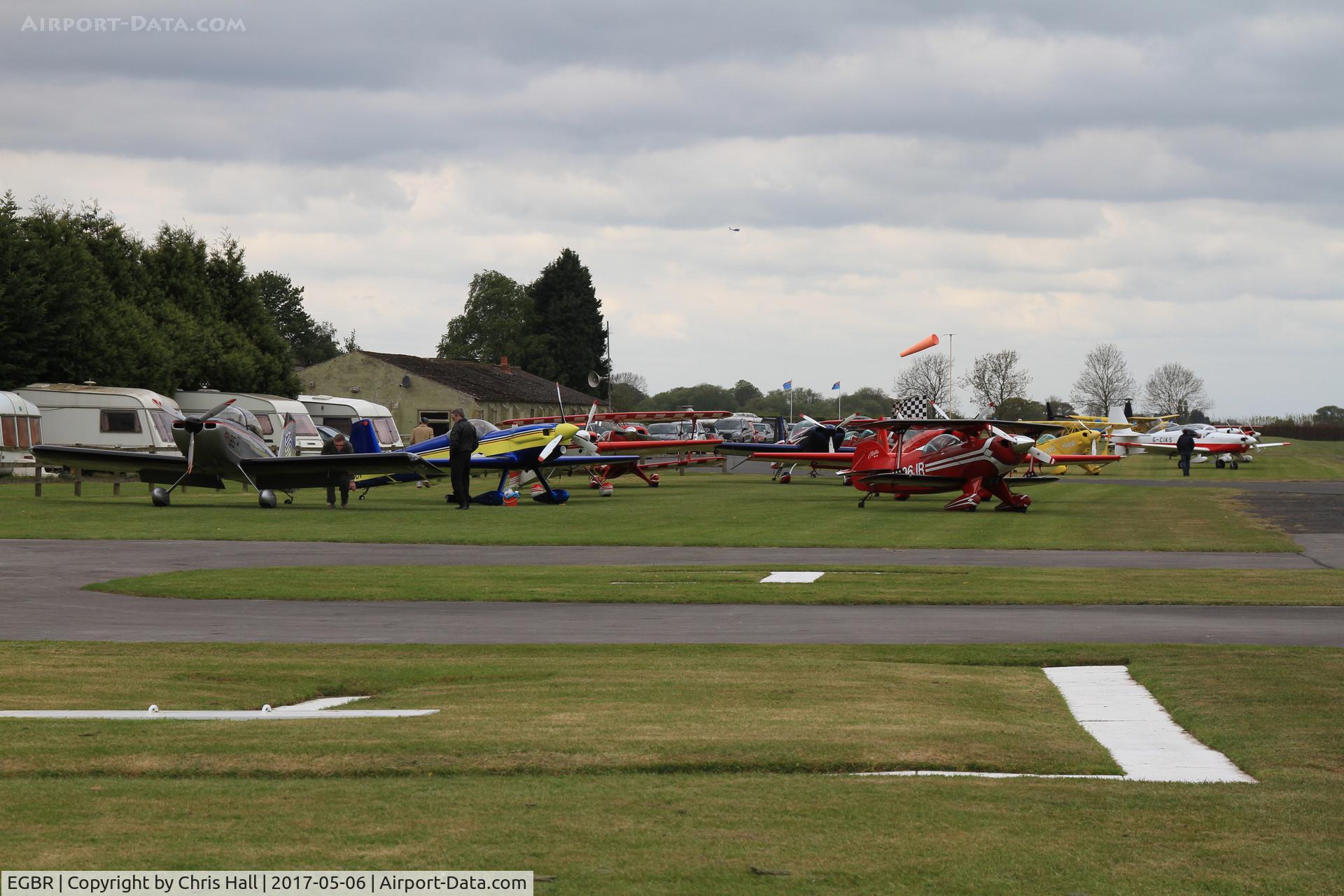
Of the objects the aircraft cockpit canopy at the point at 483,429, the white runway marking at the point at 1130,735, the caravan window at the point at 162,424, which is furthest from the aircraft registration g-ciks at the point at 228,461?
the white runway marking at the point at 1130,735

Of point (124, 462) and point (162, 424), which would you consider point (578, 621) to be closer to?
point (124, 462)

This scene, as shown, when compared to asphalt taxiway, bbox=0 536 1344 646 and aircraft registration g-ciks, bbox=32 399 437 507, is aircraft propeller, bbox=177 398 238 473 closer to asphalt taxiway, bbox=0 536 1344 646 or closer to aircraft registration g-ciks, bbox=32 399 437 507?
aircraft registration g-ciks, bbox=32 399 437 507

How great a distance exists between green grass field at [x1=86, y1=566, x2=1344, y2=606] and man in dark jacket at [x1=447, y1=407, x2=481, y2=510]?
41.5 ft

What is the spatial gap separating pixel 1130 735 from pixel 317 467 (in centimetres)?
2709

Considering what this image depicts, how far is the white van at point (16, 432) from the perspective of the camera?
138 feet

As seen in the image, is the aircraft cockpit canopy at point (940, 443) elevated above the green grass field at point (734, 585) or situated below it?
above

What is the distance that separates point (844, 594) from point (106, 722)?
406 inches

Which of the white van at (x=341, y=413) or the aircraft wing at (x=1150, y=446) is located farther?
the aircraft wing at (x=1150, y=446)

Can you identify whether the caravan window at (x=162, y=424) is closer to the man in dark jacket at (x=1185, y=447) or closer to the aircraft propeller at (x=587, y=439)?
the aircraft propeller at (x=587, y=439)

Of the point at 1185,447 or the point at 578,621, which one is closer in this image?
the point at 578,621

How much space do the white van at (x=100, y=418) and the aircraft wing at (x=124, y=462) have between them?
431 inches

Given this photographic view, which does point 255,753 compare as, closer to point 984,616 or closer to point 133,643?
point 133,643

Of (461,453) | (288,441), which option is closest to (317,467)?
(461,453)

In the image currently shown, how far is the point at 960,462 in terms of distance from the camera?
3412 cm
